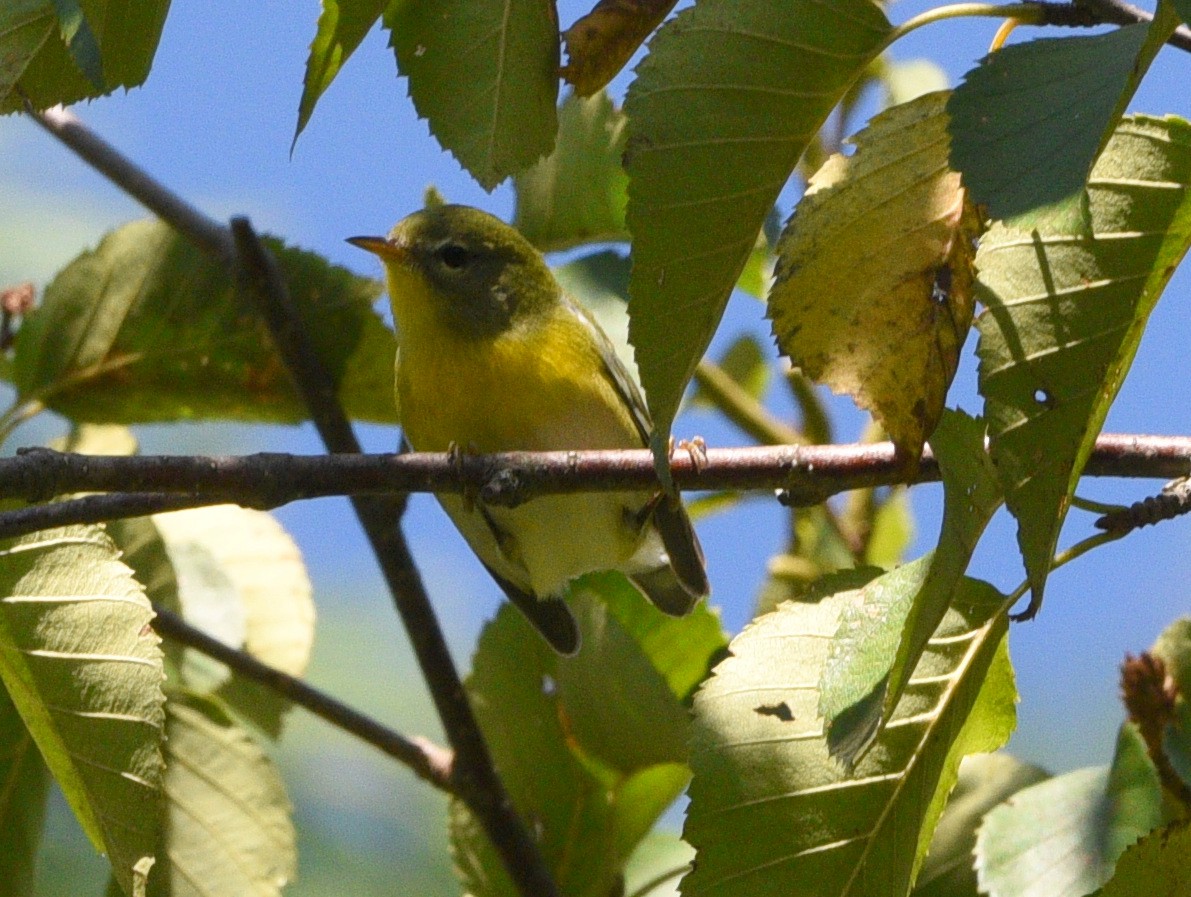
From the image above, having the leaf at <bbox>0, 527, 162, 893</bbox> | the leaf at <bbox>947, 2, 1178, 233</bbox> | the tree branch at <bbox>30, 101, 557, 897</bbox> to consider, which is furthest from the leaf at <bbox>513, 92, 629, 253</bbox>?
the leaf at <bbox>947, 2, 1178, 233</bbox>

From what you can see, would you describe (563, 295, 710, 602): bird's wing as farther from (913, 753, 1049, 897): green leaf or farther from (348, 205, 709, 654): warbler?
(913, 753, 1049, 897): green leaf

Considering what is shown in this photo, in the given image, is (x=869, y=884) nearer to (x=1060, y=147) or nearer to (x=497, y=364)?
(x=1060, y=147)

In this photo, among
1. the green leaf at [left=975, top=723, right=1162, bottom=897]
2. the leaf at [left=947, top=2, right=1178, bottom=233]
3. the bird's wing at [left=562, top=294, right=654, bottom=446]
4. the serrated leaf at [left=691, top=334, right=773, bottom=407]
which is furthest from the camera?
the serrated leaf at [left=691, top=334, right=773, bottom=407]

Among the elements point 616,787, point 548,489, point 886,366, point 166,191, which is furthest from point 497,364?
point 886,366

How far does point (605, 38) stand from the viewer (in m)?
1.65

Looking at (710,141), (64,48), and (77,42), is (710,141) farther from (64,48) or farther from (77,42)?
(64,48)

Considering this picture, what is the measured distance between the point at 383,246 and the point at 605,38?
1.88 meters

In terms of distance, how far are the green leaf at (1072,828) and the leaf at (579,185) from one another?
4.42 ft

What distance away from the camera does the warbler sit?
3.08 m

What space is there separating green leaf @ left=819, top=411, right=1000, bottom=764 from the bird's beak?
2159 millimetres

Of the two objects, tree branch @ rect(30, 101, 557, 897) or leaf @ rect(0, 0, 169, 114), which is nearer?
leaf @ rect(0, 0, 169, 114)

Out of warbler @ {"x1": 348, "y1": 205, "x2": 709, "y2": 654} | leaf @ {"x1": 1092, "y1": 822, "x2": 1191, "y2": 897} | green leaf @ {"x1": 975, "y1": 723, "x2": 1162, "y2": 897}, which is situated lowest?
leaf @ {"x1": 1092, "y1": 822, "x2": 1191, "y2": 897}

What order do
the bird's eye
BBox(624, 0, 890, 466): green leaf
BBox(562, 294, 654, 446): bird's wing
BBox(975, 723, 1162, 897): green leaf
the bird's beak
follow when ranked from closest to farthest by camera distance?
BBox(624, 0, 890, 466): green leaf → BBox(975, 723, 1162, 897): green leaf → BBox(562, 294, 654, 446): bird's wing → the bird's beak → the bird's eye

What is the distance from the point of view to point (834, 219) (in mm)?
1709
